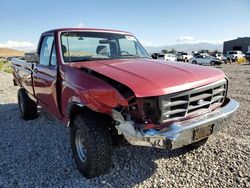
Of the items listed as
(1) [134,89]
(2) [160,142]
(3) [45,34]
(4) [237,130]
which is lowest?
(4) [237,130]

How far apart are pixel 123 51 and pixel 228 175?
8.78ft

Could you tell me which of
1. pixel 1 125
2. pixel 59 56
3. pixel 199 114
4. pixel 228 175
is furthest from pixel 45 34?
pixel 228 175

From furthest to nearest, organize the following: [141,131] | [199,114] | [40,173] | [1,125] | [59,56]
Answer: [1,125] < [59,56] < [40,173] < [199,114] < [141,131]

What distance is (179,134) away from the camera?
290 centimetres

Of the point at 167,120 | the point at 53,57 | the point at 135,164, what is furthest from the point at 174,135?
the point at 53,57

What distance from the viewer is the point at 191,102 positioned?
3.23 meters

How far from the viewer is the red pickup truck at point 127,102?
291 cm

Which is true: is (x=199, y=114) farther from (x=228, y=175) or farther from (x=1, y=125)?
(x=1, y=125)

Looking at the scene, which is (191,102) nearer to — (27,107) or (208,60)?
(27,107)

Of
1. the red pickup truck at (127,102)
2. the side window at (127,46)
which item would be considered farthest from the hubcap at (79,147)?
the side window at (127,46)

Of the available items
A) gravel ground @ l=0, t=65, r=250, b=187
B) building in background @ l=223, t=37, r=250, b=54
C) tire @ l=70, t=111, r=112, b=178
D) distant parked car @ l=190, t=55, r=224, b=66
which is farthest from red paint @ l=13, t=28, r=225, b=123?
building in background @ l=223, t=37, r=250, b=54

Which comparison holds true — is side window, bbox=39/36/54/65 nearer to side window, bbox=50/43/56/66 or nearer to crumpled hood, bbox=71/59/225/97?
side window, bbox=50/43/56/66

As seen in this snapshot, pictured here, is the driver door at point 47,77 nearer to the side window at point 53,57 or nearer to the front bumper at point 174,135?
the side window at point 53,57

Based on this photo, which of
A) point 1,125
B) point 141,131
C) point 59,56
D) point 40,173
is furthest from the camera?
point 1,125
